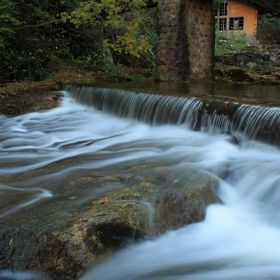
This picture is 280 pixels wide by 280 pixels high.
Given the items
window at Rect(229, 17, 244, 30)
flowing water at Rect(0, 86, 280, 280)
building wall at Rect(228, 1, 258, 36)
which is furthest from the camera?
window at Rect(229, 17, 244, 30)

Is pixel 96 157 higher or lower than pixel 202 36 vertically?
lower

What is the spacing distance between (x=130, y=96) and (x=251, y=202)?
5137 mm


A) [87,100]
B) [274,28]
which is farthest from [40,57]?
[274,28]

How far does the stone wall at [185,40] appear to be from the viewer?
503 inches

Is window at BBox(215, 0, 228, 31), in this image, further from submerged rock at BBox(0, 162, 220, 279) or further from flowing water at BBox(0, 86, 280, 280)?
submerged rock at BBox(0, 162, 220, 279)

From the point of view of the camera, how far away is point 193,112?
283 inches

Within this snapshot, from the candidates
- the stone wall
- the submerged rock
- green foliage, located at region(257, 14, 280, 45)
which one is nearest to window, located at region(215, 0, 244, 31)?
green foliage, located at region(257, 14, 280, 45)

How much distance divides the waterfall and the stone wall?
3.96m

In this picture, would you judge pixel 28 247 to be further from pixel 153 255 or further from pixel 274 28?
pixel 274 28

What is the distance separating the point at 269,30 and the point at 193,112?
73.1 feet

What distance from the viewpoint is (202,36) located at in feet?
42.9

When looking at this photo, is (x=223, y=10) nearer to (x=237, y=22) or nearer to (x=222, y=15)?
(x=222, y=15)

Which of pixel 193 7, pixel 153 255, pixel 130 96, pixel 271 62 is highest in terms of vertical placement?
pixel 193 7

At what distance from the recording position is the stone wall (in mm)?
12781
